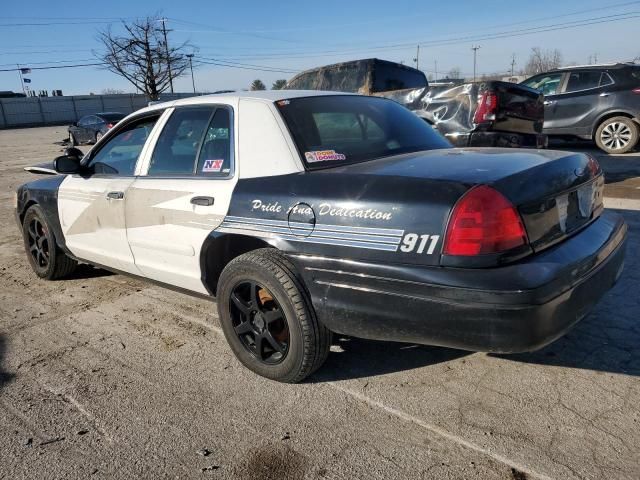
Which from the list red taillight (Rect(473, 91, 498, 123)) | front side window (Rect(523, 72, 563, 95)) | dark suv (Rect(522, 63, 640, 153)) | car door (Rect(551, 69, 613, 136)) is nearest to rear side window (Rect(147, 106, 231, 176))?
red taillight (Rect(473, 91, 498, 123))

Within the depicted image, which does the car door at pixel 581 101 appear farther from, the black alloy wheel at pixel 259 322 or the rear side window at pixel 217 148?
the black alloy wheel at pixel 259 322

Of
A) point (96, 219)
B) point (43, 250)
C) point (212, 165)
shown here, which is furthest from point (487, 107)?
point (43, 250)

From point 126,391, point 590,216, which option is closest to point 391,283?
point 590,216

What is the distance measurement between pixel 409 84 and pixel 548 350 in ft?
25.1

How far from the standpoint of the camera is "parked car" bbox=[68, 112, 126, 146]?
19.8 metres

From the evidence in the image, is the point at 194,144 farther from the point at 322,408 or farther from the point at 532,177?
the point at 532,177

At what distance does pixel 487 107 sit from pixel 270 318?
5.05 meters

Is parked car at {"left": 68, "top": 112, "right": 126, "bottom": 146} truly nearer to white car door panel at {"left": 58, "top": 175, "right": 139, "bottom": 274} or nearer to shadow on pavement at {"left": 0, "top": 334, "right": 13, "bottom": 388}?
white car door panel at {"left": 58, "top": 175, "right": 139, "bottom": 274}

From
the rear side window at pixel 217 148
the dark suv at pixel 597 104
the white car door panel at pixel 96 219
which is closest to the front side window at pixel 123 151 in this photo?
the white car door panel at pixel 96 219

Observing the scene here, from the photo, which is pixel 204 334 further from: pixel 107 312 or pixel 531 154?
pixel 531 154

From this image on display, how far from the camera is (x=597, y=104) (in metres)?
9.77

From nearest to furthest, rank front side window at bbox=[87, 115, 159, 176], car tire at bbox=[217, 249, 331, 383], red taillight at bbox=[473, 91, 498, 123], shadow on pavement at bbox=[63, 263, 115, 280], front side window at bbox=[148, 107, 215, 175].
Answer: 1. car tire at bbox=[217, 249, 331, 383]
2. front side window at bbox=[148, 107, 215, 175]
3. front side window at bbox=[87, 115, 159, 176]
4. shadow on pavement at bbox=[63, 263, 115, 280]
5. red taillight at bbox=[473, 91, 498, 123]

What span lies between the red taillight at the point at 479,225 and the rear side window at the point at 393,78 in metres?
7.12

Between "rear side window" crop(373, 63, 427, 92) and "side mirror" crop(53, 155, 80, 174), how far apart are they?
19.5 ft
